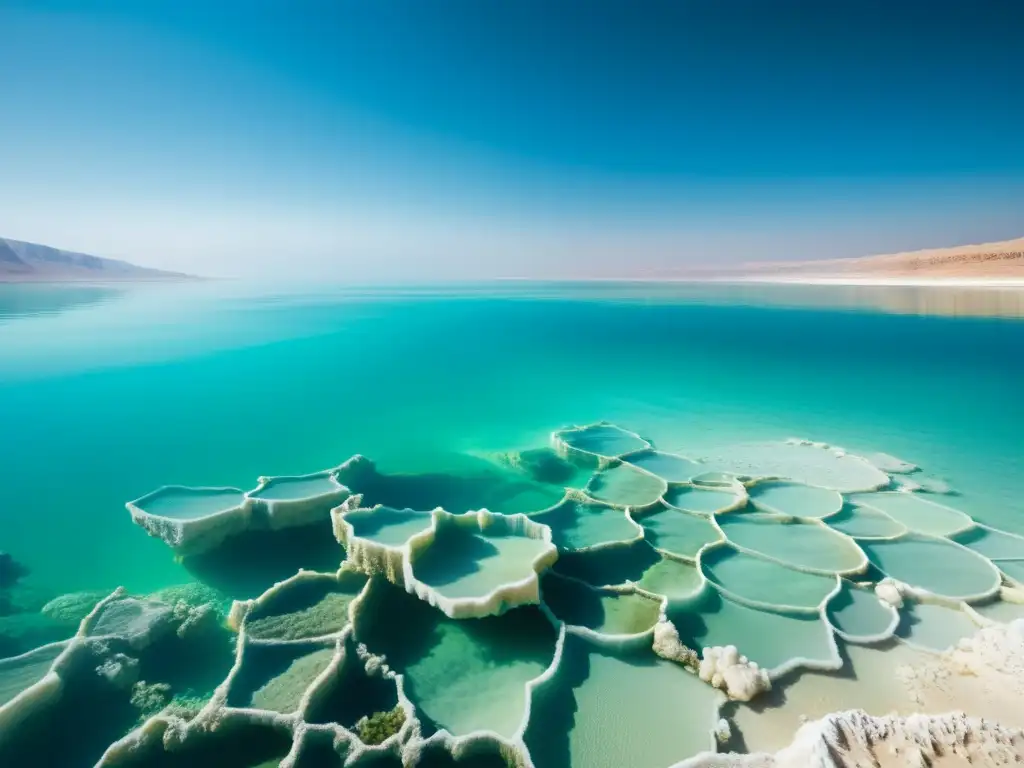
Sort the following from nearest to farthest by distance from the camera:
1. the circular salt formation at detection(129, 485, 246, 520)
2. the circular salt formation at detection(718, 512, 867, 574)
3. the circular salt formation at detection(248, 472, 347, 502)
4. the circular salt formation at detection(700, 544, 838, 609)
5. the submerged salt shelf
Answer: the submerged salt shelf, the circular salt formation at detection(700, 544, 838, 609), the circular salt formation at detection(718, 512, 867, 574), the circular salt formation at detection(129, 485, 246, 520), the circular salt formation at detection(248, 472, 347, 502)

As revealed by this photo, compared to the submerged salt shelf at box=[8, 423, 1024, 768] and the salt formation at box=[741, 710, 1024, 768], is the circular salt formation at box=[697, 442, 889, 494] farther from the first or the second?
the salt formation at box=[741, 710, 1024, 768]

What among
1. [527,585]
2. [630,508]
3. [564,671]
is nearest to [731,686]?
[564,671]

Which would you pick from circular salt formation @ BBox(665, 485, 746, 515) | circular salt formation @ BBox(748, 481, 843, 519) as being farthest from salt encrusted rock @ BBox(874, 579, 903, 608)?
circular salt formation @ BBox(665, 485, 746, 515)

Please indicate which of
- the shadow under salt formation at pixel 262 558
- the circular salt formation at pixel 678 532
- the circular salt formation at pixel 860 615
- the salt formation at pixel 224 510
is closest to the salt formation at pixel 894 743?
the circular salt formation at pixel 860 615

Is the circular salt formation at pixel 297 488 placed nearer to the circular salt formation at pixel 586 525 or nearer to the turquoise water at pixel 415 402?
the turquoise water at pixel 415 402

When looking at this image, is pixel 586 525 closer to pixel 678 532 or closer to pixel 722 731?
pixel 678 532

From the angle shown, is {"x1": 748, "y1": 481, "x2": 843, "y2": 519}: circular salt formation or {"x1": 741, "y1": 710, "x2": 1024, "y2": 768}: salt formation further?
{"x1": 748, "y1": 481, "x2": 843, "y2": 519}: circular salt formation

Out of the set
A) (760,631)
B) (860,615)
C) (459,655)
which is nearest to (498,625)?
(459,655)
